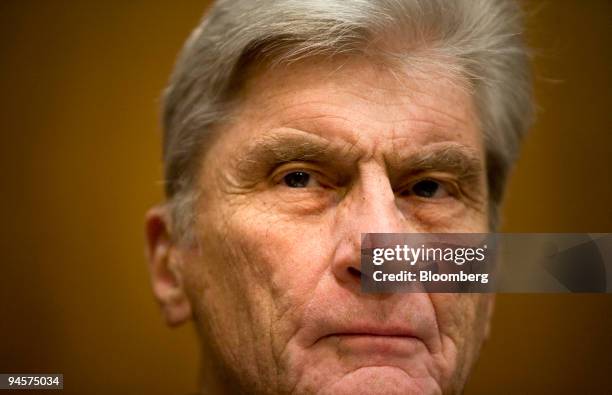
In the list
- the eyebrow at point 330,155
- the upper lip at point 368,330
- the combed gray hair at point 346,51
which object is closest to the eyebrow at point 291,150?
the eyebrow at point 330,155

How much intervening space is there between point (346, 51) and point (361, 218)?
267mm

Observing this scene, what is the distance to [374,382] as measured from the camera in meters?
0.87

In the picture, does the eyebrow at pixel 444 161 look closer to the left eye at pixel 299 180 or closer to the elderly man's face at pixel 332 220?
the elderly man's face at pixel 332 220

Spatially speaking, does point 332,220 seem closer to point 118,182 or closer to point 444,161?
point 444,161

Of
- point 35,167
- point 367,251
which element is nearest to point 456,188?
point 367,251

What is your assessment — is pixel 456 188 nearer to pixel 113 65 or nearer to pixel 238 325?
pixel 238 325

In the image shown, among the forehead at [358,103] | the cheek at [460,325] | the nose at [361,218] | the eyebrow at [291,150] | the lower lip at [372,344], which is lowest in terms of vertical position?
the lower lip at [372,344]

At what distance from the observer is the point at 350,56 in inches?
38.7

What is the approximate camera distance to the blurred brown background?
1280 millimetres

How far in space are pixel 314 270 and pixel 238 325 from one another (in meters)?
0.18

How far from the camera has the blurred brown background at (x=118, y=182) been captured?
128cm

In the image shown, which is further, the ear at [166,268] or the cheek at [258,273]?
the ear at [166,268]

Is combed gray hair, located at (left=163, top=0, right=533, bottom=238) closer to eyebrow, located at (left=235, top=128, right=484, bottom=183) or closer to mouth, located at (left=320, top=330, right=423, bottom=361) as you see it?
eyebrow, located at (left=235, top=128, right=484, bottom=183)

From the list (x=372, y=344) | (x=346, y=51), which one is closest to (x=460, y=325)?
(x=372, y=344)
